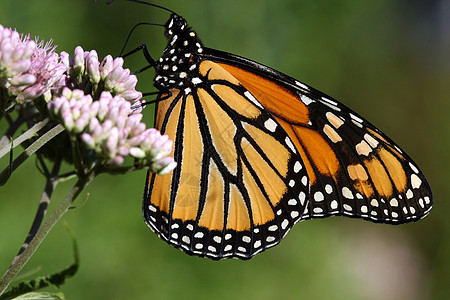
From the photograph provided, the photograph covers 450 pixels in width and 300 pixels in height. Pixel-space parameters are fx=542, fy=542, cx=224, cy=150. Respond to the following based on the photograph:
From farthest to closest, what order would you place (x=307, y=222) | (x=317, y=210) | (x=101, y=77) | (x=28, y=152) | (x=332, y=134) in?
(x=307, y=222) < (x=317, y=210) < (x=332, y=134) < (x=101, y=77) < (x=28, y=152)

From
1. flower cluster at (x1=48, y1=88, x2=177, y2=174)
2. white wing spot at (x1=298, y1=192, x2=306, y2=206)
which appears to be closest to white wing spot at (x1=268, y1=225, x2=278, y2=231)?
white wing spot at (x1=298, y1=192, x2=306, y2=206)

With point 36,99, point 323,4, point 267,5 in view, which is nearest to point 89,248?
point 36,99

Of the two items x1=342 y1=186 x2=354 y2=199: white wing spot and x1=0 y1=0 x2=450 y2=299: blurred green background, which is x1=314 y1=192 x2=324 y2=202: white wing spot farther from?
x1=0 y1=0 x2=450 y2=299: blurred green background

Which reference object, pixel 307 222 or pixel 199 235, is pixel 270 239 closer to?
pixel 199 235

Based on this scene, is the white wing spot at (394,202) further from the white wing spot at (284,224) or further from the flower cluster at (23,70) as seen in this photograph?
the flower cluster at (23,70)

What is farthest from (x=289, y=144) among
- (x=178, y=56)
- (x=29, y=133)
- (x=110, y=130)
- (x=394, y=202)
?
(x=29, y=133)

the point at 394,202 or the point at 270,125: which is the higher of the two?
the point at 270,125
